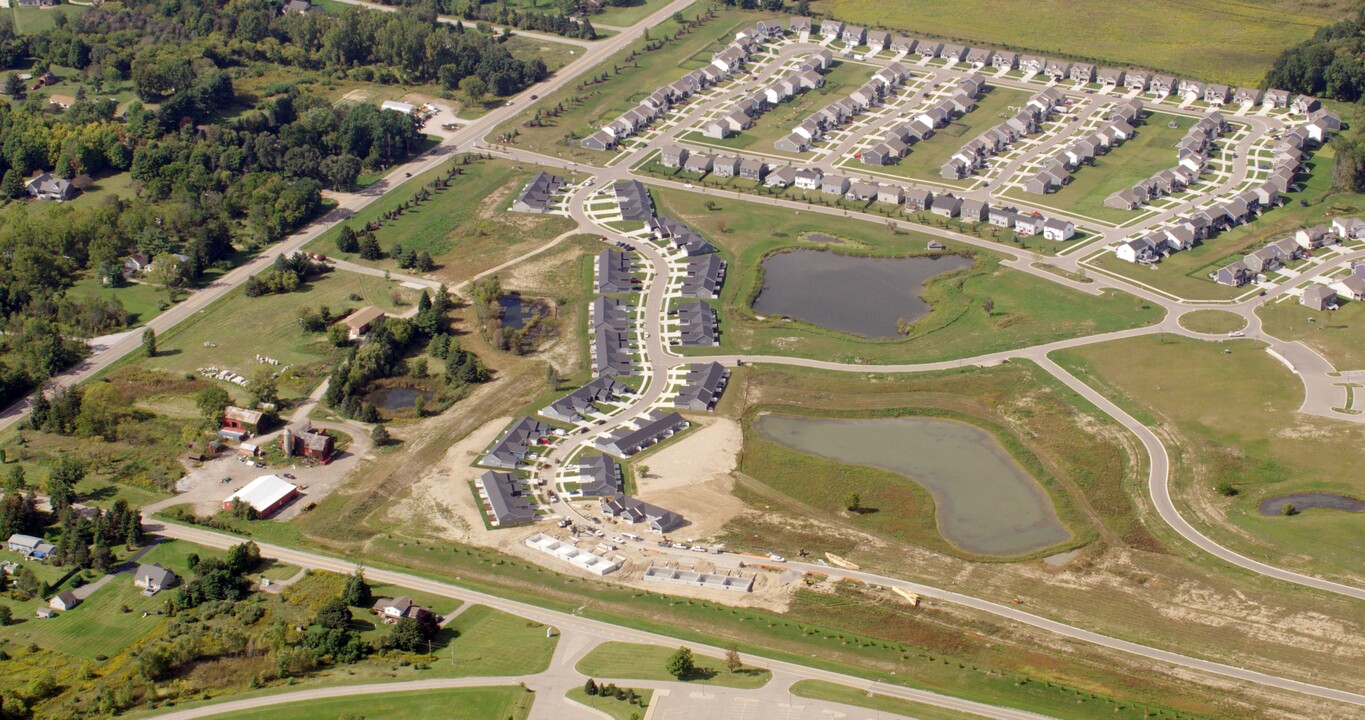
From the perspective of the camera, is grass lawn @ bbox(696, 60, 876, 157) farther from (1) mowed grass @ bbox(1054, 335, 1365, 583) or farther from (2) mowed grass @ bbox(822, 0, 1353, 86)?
(1) mowed grass @ bbox(1054, 335, 1365, 583)

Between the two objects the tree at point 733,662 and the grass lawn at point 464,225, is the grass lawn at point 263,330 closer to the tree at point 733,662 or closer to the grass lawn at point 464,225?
the grass lawn at point 464,225

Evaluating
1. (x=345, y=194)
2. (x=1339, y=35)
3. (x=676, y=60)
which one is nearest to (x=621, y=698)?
(x=345, y=194)

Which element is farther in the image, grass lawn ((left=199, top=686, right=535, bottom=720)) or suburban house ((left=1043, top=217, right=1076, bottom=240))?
suburban house ((left=1043, top=217, right=1076, bottom=240))

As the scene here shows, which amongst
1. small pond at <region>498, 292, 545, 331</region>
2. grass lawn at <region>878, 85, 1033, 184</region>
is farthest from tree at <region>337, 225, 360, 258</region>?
grass lawn at <region>878, 85, 1033, 184</region>

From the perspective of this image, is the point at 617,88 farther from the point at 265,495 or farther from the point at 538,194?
the point at 265,495

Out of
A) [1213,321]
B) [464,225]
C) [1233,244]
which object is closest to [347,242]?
[464,225]
